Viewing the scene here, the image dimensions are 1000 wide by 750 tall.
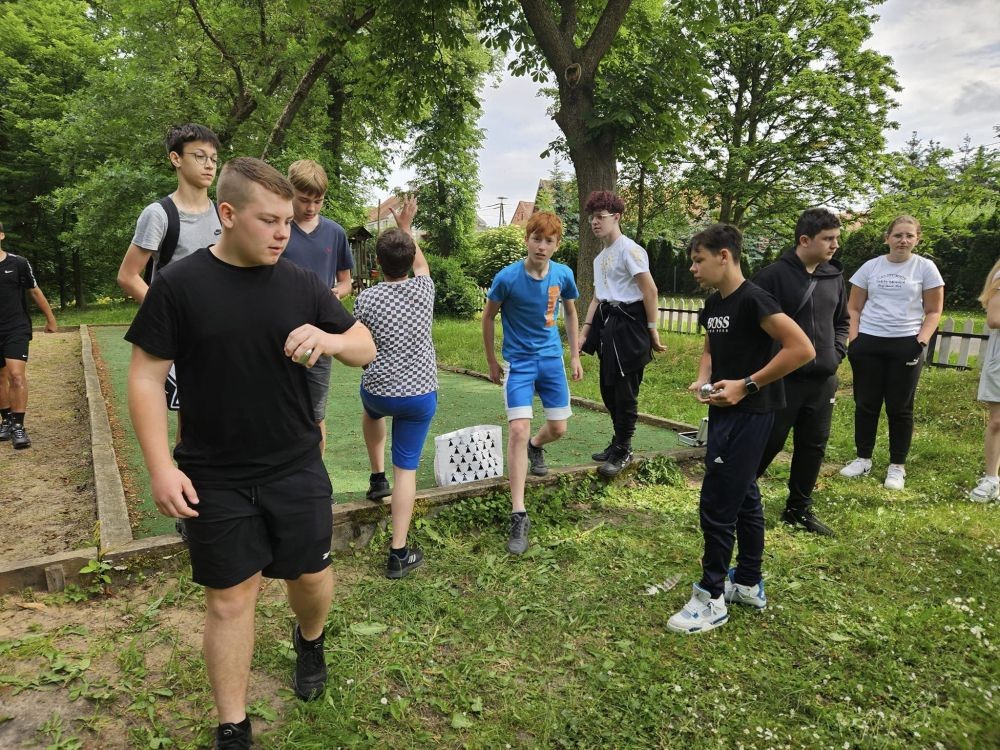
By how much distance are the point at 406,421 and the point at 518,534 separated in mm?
1104

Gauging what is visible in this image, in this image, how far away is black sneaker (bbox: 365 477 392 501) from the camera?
13.1 feet

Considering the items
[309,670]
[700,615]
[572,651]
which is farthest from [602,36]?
[309,670]

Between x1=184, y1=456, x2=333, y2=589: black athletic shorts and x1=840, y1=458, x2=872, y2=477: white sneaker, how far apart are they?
4.92 metres

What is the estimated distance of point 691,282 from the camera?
111ft

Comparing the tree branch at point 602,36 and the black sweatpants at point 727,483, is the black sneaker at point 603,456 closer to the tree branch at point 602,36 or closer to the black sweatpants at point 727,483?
the black sweatpants at point 727,483

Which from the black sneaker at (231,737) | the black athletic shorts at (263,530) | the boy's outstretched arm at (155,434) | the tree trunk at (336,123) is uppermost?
the tree trunk at (336,123)

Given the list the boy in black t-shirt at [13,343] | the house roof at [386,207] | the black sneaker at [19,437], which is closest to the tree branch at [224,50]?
the boy in black t-shirt at [13,343]

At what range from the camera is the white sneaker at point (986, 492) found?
4.65 metres

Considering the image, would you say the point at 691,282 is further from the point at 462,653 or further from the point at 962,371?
the point at 462,653

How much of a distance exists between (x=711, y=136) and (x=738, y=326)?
67.4 feet

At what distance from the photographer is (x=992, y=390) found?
473cm

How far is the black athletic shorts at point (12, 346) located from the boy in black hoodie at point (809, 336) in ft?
21.4

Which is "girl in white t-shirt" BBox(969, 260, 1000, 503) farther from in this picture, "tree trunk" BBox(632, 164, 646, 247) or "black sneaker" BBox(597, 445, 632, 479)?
"tree trunk" BBox(632, 164, 646, 247)

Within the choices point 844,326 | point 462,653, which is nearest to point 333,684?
point 462,653
